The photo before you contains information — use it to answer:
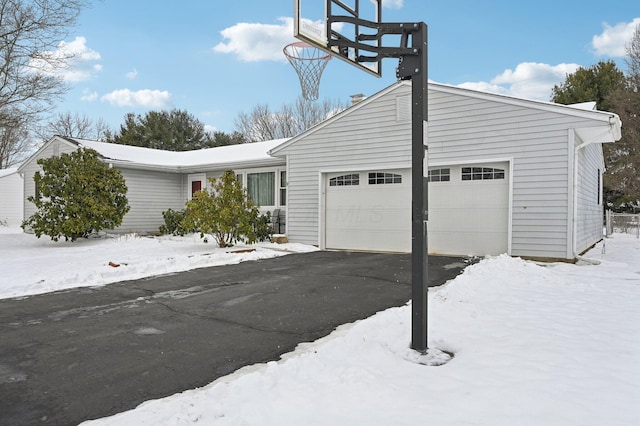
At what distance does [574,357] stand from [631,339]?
0.92m

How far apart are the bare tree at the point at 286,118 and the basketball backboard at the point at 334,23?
1051 inches

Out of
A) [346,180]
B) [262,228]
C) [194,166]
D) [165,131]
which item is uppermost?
[165,131]

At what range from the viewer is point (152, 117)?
34250 millimetres

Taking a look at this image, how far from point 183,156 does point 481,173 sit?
13972 mm

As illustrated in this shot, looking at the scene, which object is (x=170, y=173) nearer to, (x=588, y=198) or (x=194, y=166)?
(x=194, y=166)

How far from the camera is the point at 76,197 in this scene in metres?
12.9

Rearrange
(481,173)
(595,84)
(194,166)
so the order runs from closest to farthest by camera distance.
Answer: (481,173), (194,166), (595,84)

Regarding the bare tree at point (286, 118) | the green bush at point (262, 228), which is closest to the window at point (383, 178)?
the green bush at point (262, 228)

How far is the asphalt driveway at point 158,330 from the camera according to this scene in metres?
2.89

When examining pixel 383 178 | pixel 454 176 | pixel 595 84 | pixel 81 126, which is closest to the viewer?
pixel 454 176

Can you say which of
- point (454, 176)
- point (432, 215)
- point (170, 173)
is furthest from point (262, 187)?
point (454, 176)

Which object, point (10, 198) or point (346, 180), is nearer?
point (346, 180)

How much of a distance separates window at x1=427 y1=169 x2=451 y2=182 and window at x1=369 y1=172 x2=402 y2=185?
91cm

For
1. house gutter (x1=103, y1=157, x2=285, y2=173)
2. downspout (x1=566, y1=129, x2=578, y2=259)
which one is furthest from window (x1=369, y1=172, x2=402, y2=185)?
downspout (x1=566, y1=129, x2=578, y2=259)
